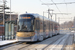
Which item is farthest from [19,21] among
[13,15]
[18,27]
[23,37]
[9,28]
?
[13,15]

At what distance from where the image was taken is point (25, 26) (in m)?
19.5

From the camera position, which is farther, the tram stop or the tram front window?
the tram stop

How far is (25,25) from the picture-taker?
19516 mm

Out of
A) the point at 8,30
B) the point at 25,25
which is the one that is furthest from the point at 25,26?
the point at 8,30

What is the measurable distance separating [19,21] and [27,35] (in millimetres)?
1869

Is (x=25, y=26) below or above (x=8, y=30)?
above

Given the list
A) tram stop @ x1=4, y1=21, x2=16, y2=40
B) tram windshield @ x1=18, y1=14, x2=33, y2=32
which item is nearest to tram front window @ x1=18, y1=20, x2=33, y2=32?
tram windshield @ x1=18, y1=14, x2=33, y2=32

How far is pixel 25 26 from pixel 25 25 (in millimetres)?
109

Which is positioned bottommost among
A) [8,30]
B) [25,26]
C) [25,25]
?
[8,30]

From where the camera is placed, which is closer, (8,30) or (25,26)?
(25,26)

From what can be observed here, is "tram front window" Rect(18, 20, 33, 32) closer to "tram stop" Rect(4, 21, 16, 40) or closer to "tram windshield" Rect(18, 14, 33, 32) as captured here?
"tram windshield" Rect(18, 14, 33, 32)

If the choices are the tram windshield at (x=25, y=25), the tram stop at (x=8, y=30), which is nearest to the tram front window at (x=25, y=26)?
the tram windshield at (x=25, y=25)

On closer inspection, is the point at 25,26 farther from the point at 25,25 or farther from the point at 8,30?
the point at 8,30

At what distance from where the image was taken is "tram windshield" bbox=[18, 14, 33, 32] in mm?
19516
